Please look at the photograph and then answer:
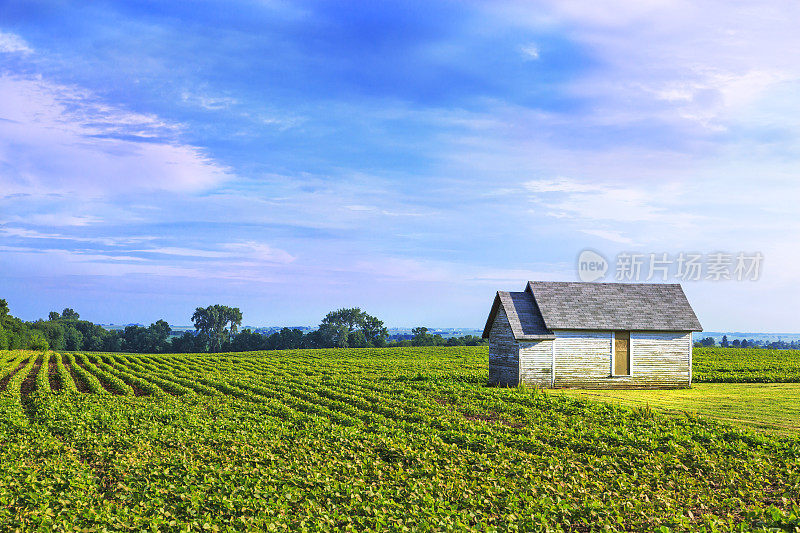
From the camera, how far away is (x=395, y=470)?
13.3 m

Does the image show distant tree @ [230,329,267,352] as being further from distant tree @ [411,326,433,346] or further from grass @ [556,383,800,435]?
grass @ [556,383,800,435]

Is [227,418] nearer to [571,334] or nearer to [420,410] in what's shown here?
[420,410]

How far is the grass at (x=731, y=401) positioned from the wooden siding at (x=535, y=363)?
1.36 m

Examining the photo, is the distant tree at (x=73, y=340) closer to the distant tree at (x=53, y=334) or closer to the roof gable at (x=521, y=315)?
the distant tree at (x=53, y=334)

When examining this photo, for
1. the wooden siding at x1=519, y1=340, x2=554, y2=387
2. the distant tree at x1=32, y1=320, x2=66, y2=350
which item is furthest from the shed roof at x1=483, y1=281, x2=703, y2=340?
the distant tree at x1=32, y1=320, x2=66, y2=350

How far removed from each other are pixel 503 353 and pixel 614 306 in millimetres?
7238

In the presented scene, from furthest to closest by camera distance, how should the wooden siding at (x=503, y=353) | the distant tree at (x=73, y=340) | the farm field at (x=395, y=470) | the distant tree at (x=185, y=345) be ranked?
the distant tree at (x=73, y=340) < the distant tree at (x=185, y=345) < the wooden siding at (x=503, y=353) < the farm field at (x=395, y=470)

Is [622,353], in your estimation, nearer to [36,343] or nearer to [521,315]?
[521,315]

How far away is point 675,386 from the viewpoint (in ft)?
108

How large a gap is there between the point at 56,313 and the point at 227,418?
210 meters

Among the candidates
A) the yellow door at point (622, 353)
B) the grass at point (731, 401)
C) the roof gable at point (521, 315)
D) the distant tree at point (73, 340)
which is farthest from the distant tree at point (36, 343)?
the grass at point (731, 401)

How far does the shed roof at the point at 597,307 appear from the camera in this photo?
1273 inches

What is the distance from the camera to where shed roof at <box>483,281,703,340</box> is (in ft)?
106

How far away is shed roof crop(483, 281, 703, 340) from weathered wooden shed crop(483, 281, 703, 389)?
6 centimetres
